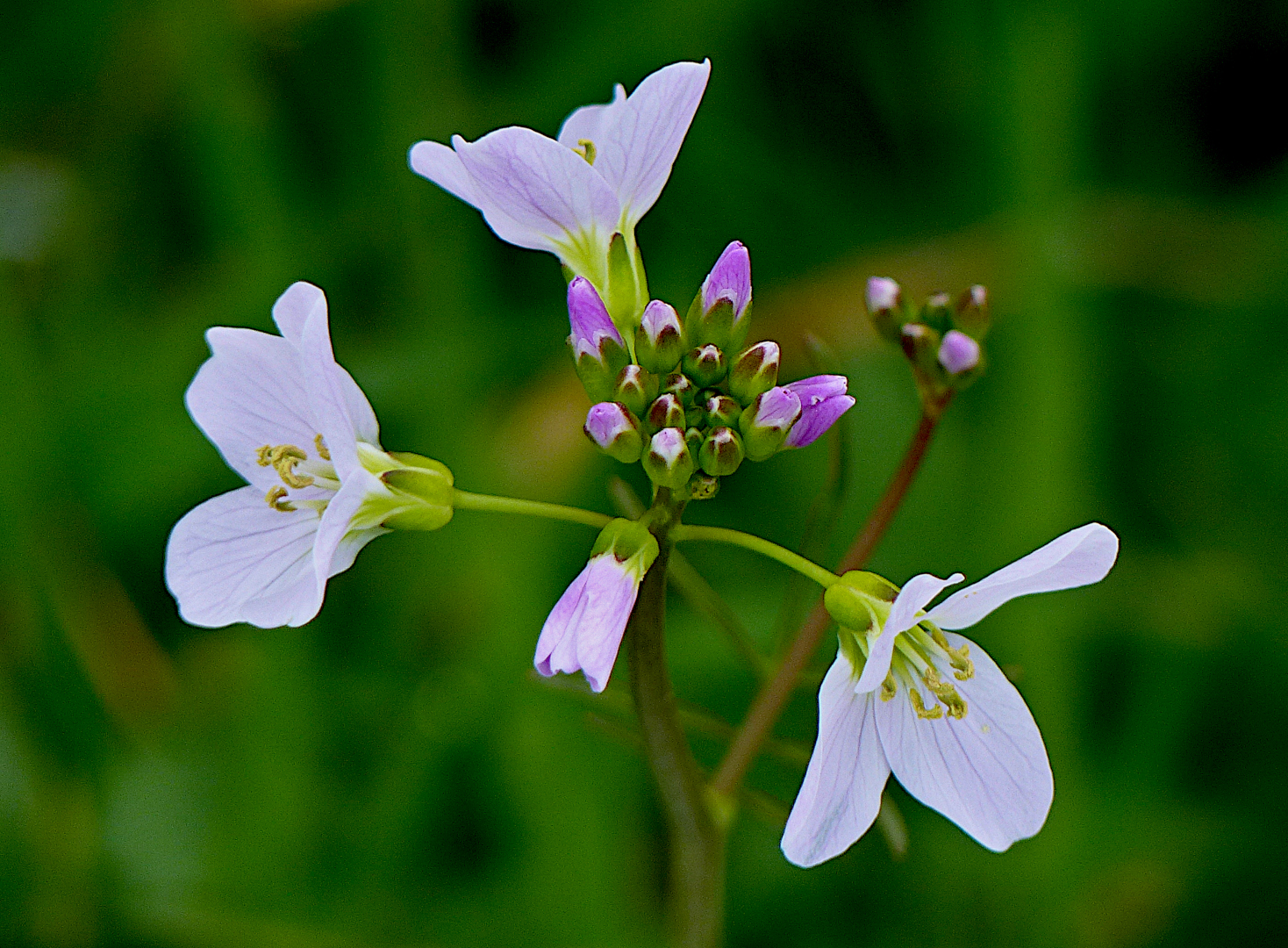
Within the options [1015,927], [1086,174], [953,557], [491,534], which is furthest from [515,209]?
[1086,174]

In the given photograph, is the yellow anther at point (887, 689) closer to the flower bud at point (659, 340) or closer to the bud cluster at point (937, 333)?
the bud cluster at point (937, 333)

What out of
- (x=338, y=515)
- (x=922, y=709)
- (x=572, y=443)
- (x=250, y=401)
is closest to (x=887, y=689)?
(x=922, y=709)

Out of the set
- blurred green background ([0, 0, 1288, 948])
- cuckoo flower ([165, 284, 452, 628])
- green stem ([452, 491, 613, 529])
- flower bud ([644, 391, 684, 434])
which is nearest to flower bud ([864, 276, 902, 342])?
flower bud ([644, 391, 684, 434])

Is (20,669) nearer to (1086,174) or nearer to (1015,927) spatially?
(1015,927)

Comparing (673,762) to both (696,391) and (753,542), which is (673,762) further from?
(696,391)

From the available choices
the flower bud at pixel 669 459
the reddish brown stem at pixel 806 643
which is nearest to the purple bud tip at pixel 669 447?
the flower bud at pixel 669 459

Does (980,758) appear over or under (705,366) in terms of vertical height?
under

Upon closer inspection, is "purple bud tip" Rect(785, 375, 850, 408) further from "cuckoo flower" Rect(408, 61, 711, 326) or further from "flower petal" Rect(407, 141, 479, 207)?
"flower petal" Rect(407, 141, 479, 207)
